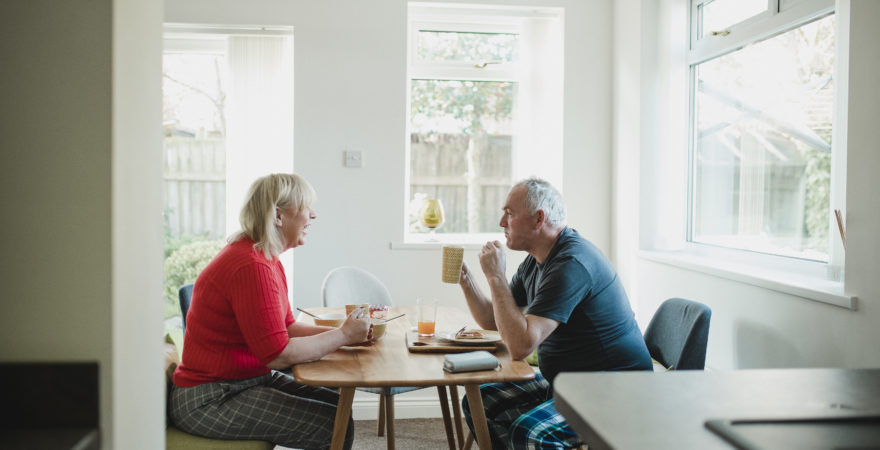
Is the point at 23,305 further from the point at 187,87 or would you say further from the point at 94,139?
the point at 187,87

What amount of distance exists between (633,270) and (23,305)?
9.80 ft

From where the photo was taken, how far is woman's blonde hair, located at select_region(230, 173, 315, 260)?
6.80 ft

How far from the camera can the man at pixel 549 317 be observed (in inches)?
78.4

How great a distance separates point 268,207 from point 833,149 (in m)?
1.85

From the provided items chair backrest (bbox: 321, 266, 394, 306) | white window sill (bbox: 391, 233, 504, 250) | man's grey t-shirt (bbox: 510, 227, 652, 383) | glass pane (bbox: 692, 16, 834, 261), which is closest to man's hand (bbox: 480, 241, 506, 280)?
man's grey t-shirt (bbox: 510, 227, 652, 383)

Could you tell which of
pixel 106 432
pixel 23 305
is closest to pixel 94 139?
pixel 23 305

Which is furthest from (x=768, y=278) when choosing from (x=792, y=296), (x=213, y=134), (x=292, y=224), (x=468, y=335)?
(x=213, y=134)

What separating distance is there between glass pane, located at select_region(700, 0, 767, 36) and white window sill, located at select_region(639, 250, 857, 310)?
3.36 ft

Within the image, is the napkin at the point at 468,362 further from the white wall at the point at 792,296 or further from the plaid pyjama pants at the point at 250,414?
the white wall at the point at 792,296

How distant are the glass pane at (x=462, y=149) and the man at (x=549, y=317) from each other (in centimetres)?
154

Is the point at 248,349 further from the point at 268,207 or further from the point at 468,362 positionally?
the point at 468,362

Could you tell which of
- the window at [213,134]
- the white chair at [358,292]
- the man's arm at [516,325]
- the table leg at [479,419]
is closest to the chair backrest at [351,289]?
the white chair at [358,292]

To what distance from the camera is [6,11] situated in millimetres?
957

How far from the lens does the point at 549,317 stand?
6.61 feet
